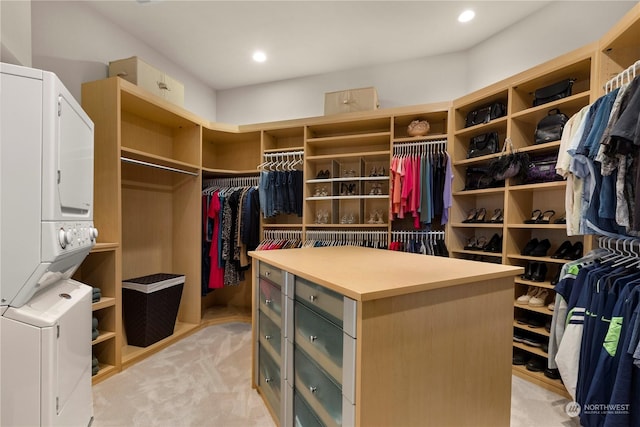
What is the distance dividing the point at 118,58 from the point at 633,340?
4.26 meters

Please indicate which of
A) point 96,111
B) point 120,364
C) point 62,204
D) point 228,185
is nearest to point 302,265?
point 62,204

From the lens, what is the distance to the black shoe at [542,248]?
2.31m

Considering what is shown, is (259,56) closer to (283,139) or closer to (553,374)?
(283,139)

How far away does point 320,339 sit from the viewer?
121cm

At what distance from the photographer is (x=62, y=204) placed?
Answer: 1.20 meters

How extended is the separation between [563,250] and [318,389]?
217 cm

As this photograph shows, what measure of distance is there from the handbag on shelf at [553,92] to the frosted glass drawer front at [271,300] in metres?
2.50

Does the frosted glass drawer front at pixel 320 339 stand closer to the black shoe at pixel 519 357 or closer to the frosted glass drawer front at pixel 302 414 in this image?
the frosted glass drawer front at pixel 302 414

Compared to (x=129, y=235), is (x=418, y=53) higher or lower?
higher

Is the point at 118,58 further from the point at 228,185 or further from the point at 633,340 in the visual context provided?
the point at 633,340

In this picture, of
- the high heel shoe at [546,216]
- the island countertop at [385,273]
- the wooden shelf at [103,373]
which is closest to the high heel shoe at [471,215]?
the high heel shoe at [546,216]

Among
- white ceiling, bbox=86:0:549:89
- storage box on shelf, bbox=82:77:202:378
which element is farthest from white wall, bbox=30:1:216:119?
storage box on shelf, bbox=82:77:202:378

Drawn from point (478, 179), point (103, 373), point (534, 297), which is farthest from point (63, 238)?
point (478, 179)

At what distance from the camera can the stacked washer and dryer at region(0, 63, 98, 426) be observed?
1019mm
